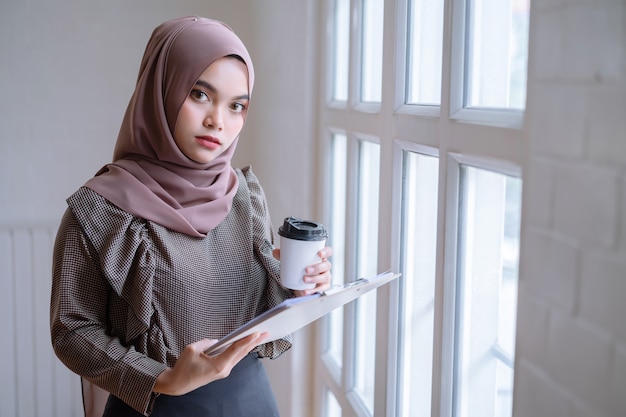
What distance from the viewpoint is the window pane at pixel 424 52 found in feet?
4.47

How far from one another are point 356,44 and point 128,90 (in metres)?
1.26

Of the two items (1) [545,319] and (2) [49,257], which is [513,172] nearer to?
(1) [545,319]

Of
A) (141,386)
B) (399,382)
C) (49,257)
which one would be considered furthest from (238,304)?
(49,257)

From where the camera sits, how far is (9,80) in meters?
2.65

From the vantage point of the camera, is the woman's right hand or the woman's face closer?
the woman's right hand

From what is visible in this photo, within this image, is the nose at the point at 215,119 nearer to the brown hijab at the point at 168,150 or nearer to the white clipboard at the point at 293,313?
the brown hijab at the point at 168,150

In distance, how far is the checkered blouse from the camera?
132 centimetres

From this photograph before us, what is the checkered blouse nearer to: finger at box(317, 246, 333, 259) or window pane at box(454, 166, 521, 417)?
finger at box(317, 246, 333, 259)

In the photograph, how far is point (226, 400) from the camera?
1.47m

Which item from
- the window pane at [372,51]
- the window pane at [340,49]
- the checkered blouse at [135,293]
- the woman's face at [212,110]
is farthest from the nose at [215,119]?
the window pane at [340,49]

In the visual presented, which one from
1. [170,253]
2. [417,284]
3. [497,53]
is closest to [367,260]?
[417,284]

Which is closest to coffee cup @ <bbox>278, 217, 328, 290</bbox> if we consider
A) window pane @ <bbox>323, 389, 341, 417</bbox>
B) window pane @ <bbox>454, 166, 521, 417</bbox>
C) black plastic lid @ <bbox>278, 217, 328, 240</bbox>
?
black plastic lid @ <bbox>278, 217, 328, 240</bbox>

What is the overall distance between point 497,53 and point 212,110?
56 centimetres

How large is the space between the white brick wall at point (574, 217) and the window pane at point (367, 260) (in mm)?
908
